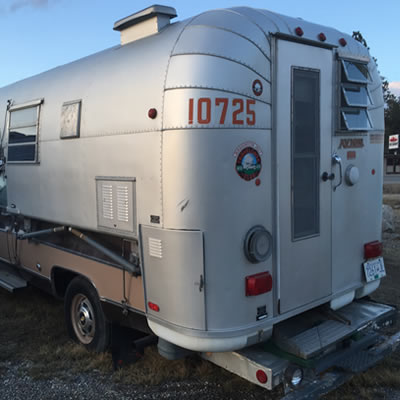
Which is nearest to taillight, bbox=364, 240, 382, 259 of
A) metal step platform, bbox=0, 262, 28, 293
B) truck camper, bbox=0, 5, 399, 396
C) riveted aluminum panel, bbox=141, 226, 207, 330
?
truck camper, bbox=0, 5, 399, 396

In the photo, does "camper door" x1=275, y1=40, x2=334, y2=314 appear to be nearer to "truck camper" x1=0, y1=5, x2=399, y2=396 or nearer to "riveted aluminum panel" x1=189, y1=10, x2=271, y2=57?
"truck camper" x1=0, y1=5, x2=399, y2=396

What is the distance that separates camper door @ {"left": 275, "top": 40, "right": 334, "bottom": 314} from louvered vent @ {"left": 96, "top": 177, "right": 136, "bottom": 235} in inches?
47.4

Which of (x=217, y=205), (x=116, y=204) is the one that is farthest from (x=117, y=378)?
(x=217, y=205)

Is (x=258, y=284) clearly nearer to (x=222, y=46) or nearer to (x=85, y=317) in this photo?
(x=222, y=46)

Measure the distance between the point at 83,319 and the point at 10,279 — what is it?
6.30 ft

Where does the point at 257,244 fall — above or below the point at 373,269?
above

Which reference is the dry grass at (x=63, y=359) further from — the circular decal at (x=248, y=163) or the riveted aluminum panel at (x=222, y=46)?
the riveted aluminum panel at (x=222, y=46)

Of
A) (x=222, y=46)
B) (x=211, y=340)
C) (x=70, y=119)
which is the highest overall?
(x=222, y=46)

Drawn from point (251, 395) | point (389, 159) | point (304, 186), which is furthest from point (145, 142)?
point (389, 159)

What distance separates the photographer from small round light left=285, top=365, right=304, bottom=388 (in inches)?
134

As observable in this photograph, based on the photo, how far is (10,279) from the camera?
604cm

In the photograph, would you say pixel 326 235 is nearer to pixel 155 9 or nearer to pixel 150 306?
pixel 150 306

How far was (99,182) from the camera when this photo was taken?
4.06 meters

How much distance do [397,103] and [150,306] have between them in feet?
162
